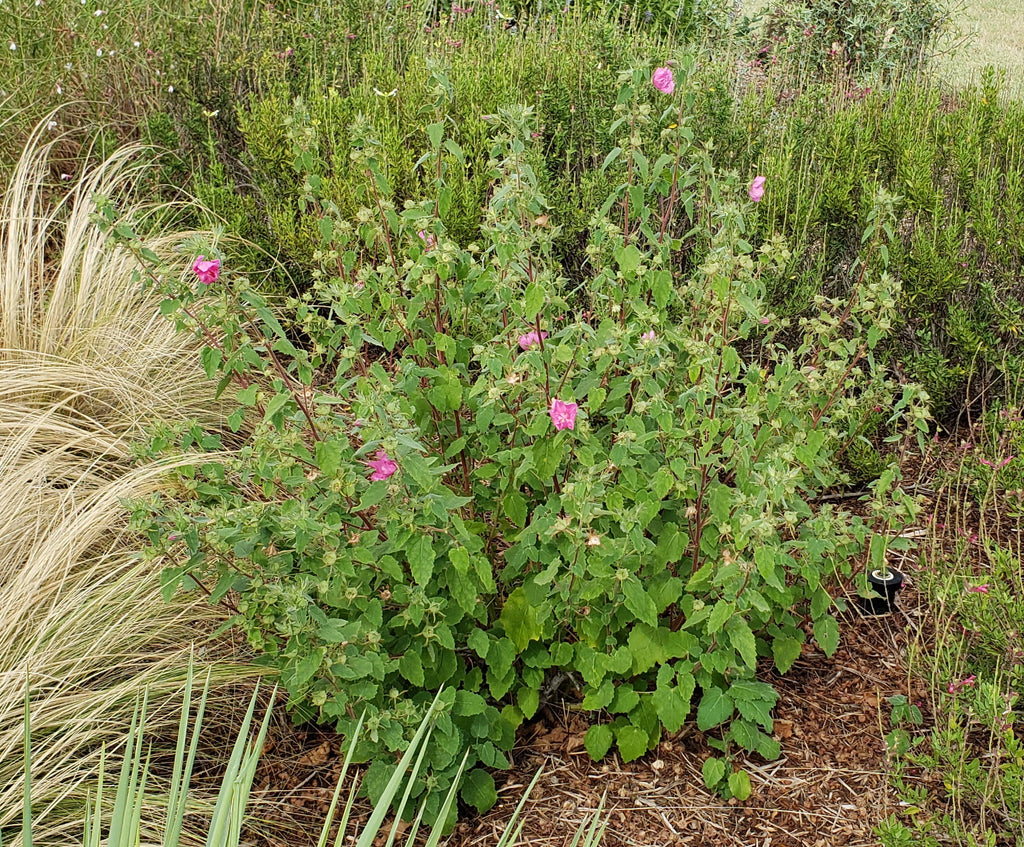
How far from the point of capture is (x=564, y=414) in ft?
6.51

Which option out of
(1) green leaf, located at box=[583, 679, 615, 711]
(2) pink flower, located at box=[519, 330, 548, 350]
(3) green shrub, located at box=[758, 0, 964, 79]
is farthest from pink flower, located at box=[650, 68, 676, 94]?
(3) green shrub, located at box=[758, 0, 964, 79]

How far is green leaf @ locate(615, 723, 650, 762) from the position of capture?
89.7 inches

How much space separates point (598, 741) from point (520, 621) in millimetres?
331

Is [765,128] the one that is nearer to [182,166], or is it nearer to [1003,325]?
[1003,325]

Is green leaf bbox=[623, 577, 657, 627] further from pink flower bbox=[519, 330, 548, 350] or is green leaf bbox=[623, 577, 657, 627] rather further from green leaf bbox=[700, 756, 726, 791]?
pink flower bbox=[519, 330, 548, 350]

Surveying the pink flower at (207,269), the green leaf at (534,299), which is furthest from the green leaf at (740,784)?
the pink flower at (207,269)

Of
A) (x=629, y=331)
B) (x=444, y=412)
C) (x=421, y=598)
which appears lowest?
(x=421, y=598)

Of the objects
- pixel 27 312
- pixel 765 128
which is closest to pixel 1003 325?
pixel 765 128

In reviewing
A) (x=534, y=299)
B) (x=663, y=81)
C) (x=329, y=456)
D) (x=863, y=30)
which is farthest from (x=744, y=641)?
(x=863, y=30)

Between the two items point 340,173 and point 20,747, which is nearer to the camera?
point 20,747

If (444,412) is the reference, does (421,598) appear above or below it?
below

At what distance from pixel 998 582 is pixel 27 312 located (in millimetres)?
3222

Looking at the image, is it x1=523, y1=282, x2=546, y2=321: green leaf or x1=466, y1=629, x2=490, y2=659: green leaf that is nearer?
x1=523, y1=282, x2=546, y2=321: green leaf

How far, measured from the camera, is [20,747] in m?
2.29
